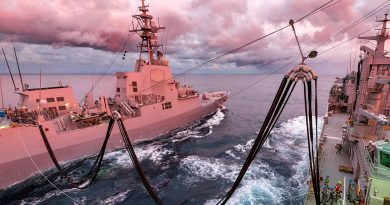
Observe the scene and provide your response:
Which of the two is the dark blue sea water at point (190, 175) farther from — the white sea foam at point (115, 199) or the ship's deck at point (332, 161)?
the ship's deck at point (332, 161)

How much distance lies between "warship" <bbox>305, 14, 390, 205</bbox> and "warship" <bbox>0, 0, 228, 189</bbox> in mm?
15458

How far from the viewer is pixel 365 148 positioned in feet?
47.0

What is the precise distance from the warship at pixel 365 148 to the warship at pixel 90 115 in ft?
50.7

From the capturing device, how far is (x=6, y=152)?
2014cm

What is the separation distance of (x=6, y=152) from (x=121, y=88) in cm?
1569

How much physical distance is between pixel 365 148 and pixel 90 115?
2488 centimetres

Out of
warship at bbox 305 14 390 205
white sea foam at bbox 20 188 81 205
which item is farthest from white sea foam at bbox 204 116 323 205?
white sea foam at bbox 20 188 81 205

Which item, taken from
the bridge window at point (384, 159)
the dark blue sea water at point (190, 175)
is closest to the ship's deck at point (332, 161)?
the bridge window at point (384, 159)

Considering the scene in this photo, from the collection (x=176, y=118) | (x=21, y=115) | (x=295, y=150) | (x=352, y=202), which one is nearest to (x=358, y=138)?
(x=352, y=202)

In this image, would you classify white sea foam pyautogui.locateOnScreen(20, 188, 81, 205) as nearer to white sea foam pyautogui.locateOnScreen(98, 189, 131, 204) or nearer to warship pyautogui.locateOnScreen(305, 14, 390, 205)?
white sea foam pyautogui.locateOnScreen(98, 189, 131, 204)

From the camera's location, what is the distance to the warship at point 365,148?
1195 cm

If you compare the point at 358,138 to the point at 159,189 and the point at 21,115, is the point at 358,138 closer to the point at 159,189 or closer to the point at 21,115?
the point at 159,189

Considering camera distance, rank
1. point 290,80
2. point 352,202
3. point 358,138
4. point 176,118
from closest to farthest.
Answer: point 290,80, point 352,202, point 358,138, point 176,118

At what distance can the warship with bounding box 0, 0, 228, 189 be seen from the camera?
69.1 feet
